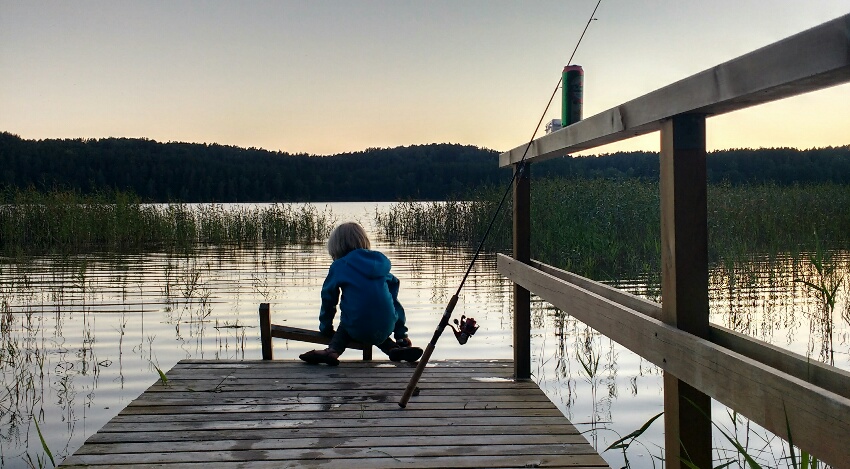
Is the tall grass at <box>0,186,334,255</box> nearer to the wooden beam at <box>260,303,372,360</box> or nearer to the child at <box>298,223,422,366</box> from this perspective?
the wooden beam at <box>260,303,372,360</box>

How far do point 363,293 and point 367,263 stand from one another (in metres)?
0.20

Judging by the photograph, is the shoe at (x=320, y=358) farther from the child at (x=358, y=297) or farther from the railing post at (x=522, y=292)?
the railing post at (x=522, y=292)

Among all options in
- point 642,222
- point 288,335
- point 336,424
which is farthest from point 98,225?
point 336,424

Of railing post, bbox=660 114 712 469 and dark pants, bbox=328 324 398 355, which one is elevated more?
railing post, bbox=660 114 712 469

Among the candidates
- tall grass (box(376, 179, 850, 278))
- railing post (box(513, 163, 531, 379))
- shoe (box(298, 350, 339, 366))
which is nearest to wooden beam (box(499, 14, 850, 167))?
railing post (box(513, 163, 531, 379))

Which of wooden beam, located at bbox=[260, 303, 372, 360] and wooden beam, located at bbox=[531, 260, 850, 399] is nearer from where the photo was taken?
wooden beam, located at bbox=[531, 260, 850, 399]

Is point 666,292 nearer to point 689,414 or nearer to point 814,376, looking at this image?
point 689,414

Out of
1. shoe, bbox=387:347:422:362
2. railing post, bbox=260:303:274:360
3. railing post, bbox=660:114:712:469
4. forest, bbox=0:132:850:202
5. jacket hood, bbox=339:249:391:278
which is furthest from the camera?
forest, bbox=0:132:850:202

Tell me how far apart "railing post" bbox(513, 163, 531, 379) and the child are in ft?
2.47

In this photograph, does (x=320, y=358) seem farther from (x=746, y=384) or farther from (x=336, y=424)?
(x=746, y=384)

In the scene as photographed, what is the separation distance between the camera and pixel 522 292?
4777mm

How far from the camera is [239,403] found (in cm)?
416

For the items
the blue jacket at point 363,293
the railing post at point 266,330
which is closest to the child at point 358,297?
the blue jacket at point 363,293

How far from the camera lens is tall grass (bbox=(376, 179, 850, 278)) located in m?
12.2
